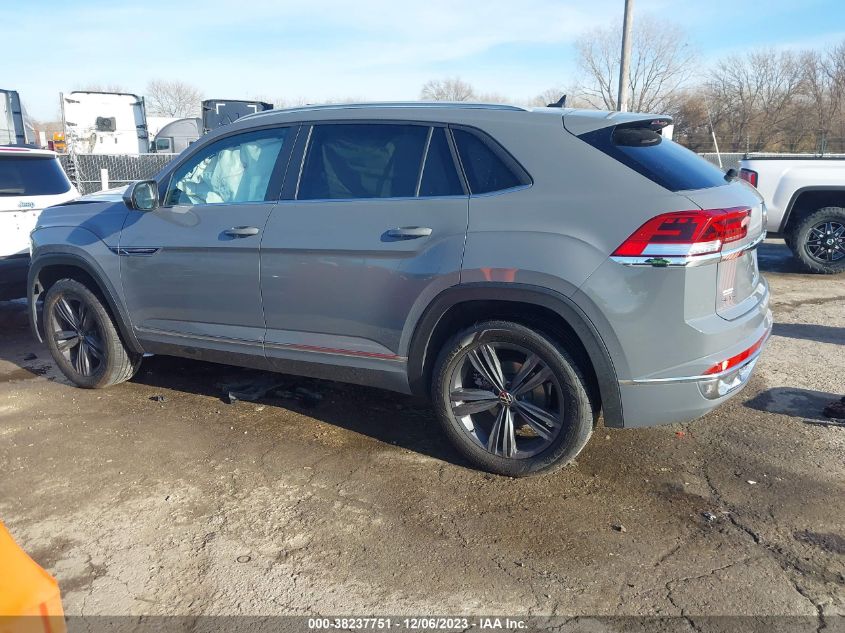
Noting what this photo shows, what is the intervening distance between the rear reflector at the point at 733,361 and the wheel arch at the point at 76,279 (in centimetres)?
371

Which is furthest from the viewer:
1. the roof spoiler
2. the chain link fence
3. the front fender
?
the chain link fence

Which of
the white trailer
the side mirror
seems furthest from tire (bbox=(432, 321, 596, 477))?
the white trailer

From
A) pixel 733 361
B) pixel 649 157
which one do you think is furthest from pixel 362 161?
pixel 733 361

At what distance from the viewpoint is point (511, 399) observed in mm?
3555

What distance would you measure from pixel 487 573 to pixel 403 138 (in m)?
2.26

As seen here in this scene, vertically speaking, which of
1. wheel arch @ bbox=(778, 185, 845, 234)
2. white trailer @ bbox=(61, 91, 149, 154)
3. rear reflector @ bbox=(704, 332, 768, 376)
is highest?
white trailer @ bbox=(61, 91, 149, 154)

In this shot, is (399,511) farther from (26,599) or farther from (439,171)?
(26,599)

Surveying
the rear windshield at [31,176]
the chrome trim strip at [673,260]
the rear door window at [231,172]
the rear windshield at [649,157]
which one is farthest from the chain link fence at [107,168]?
the chrome trim strip at [673,260]

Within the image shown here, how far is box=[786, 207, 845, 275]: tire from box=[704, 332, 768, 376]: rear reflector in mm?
6360

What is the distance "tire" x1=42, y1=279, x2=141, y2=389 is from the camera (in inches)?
196

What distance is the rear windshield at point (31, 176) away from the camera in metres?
6.88

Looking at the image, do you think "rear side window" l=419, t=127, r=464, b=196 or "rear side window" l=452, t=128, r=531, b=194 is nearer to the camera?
"rear side window" l=452, t=128, r=531, b=194

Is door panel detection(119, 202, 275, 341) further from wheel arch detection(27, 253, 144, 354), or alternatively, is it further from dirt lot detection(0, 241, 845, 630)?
dirt lot detection(0, 241, 845, 630)

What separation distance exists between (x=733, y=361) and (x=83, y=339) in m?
4.41
